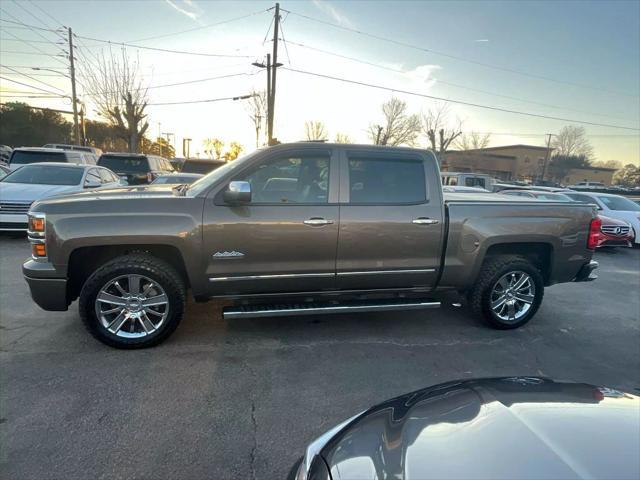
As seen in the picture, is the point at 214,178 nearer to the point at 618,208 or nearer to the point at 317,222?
the point at 317,222

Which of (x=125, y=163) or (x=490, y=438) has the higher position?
(x=125, y=163)

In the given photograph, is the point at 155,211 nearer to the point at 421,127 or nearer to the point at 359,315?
the point at 359,315

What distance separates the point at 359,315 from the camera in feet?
15.1

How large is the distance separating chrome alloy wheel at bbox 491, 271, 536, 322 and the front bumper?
4438mm

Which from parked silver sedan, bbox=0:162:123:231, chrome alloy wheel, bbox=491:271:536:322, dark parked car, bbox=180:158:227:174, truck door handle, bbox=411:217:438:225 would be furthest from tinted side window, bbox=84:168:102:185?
chrome alloy wheel, bbox=491:271:536:322

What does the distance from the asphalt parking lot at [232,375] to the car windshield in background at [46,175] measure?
435cm

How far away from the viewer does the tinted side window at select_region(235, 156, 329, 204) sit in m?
3.62

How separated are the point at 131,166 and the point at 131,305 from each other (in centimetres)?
1190

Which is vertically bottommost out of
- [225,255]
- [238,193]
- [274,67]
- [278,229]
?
[225,255]

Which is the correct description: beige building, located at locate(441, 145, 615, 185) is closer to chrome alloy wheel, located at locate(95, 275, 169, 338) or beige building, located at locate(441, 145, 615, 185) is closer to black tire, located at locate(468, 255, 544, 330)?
black tire, located at locate(468, 255, 544, 330)

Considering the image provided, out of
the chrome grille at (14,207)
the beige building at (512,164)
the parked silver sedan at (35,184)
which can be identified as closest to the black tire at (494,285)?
the parked silver sedan at (35,184)

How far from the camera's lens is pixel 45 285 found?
3.30 meters

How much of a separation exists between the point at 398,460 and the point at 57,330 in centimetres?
390

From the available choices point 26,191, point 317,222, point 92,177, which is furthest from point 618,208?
point 26,191
